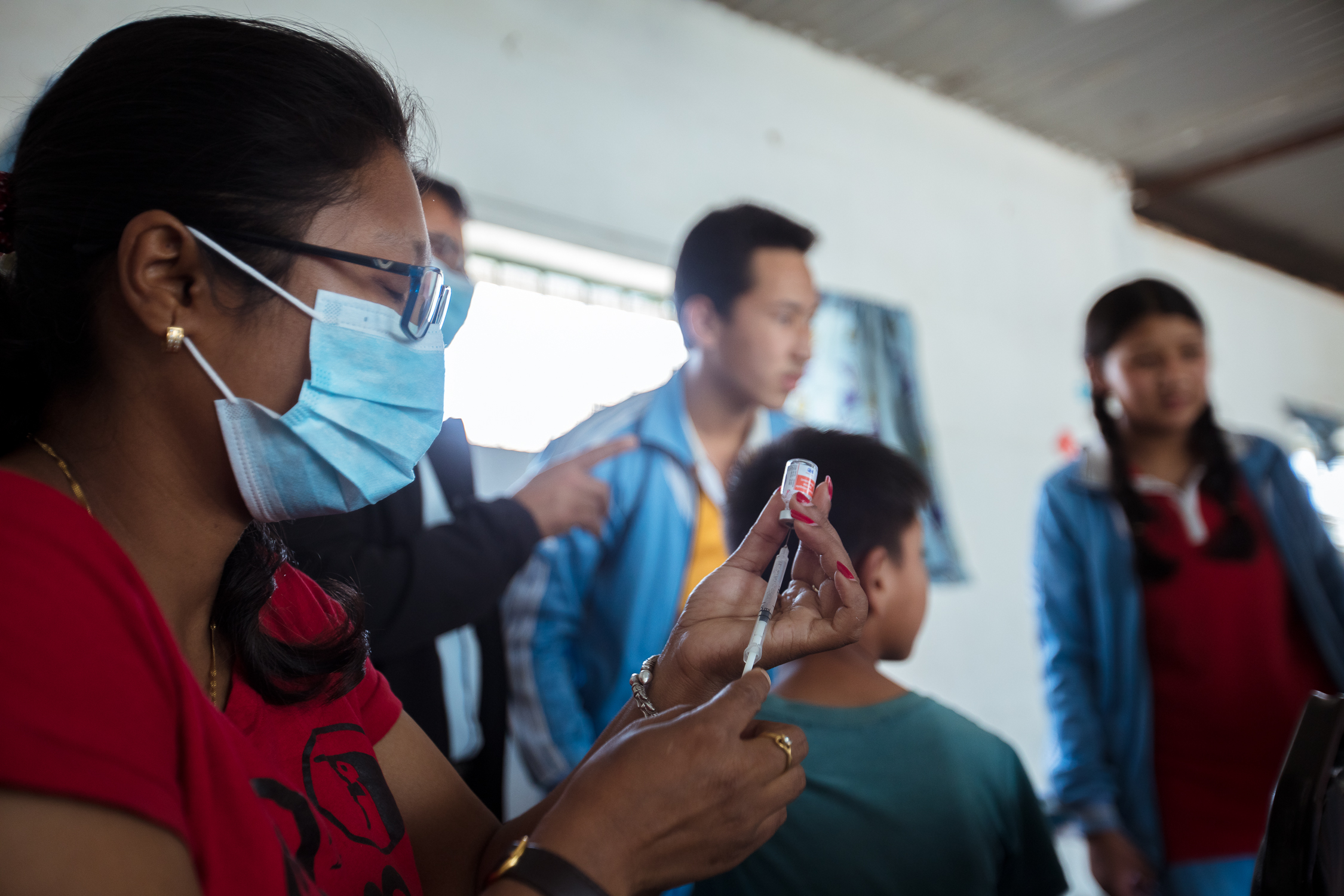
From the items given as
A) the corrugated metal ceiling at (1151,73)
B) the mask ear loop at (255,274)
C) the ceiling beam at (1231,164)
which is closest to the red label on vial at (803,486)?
the mask ear loop at (255,274)

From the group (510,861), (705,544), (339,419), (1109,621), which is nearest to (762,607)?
(510,861)

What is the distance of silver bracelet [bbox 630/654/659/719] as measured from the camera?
897 millimetres

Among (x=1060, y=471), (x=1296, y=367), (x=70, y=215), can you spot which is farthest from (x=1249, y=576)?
(x=1296, y=367)

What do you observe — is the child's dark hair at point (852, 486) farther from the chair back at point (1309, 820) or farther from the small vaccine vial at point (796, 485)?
the chair back at point (1309, 820)

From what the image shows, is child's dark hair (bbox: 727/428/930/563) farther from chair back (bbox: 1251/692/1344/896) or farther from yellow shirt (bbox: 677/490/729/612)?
chair back (bbox: 1251/692/1344/896)

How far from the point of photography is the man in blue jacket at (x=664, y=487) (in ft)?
5.99

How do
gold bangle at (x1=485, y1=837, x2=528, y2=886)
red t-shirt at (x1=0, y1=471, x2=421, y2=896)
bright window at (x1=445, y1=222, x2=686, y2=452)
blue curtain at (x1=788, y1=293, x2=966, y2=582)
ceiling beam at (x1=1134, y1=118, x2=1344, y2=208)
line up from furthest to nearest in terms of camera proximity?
ceiling beam at (x1=1134, y1=118, x2=1344, y2=208) < blue curtain at (x1=788, y1=293, x2=966, y2=582) < bright window at (x1=445, y1=222, x2=686, y2=452) < gold bangle at (x1=485, y1=837, x2=528, y2=886) < red t-shirt at (x1=0, y1=471, x2=421, y2=896)

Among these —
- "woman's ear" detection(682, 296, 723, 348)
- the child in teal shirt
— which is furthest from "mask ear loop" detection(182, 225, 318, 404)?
"woman's ear" detection(682, 296, 723, 348)

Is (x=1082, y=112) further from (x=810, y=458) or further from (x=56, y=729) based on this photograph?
(x=56, y=729)

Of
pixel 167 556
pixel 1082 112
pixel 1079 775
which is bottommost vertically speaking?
pixel 1079 775

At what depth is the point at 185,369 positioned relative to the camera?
73cm

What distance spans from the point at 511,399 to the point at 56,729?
210 cm

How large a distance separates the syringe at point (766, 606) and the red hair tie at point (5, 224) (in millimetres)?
733

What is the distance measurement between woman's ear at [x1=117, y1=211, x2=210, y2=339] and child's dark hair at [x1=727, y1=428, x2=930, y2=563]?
2.59 ft
